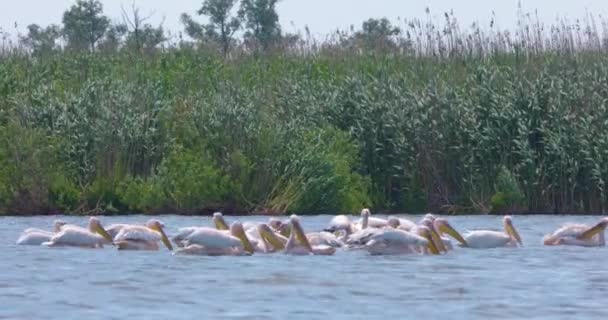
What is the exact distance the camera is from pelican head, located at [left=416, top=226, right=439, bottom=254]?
16969mm

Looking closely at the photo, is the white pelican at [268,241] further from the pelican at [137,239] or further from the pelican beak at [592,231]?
the pelican beak at [592,231]

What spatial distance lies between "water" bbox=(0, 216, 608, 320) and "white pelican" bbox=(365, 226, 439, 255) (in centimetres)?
14

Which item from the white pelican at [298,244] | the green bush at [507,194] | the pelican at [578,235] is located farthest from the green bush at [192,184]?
the white pelican at [298,244]

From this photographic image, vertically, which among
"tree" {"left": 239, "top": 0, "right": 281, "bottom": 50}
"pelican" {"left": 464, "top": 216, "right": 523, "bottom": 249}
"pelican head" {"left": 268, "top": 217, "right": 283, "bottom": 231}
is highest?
"tree" {"left": 239, "top": 0, "right": 281, "bottom": 50}

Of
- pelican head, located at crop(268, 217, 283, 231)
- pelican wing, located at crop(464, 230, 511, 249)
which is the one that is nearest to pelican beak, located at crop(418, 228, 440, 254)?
pelican wing, located at crop(464, 230, 511, 249)

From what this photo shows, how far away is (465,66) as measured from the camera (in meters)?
25.6

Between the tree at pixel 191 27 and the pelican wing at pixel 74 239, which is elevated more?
the tree at pixel 191 27

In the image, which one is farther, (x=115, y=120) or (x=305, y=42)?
(x=305, y=42)

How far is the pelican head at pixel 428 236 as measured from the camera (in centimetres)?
1697

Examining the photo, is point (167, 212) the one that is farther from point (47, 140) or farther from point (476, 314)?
point (476, 314)

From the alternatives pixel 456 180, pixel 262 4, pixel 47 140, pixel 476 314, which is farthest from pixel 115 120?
pixel 262 4

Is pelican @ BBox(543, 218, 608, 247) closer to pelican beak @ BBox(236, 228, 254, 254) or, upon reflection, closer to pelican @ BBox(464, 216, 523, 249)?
pelican @ BBox(464, 216, 523, 249)

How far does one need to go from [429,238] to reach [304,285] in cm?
309

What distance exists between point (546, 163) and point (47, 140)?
6.40 metres
